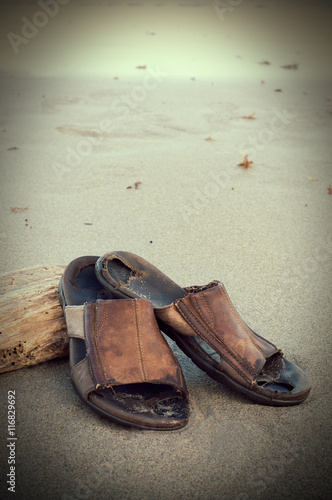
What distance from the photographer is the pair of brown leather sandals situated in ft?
5.57

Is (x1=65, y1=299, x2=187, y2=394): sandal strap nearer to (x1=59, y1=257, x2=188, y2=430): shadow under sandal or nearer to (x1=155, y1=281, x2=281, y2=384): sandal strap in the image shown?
(x1=59, y1=257, x2=188, y2=430): shadow under sandal

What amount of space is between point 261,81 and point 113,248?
5.74 m

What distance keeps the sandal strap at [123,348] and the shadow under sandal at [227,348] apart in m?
0.12

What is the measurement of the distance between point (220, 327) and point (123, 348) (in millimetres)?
419

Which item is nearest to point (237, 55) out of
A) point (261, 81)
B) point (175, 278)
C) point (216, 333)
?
point (261, 81)

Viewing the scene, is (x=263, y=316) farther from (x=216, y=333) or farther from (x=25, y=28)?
(x=25, y=28)

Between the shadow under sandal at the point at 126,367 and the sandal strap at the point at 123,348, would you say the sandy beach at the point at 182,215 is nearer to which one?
the shadow under sandal at the point at 126,367

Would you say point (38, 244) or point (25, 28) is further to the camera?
point (25, 28)

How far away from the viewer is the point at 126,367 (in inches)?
67.5

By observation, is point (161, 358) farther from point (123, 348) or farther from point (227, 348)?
point (227, 348)

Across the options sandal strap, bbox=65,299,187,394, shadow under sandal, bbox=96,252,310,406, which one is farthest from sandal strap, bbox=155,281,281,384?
sandal strap, bbox=65,299,187,394

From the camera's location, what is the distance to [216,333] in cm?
182

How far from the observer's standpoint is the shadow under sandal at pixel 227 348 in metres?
1.79

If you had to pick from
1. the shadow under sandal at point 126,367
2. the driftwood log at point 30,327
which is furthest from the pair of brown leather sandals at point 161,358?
the driftwood log at point 30,327
